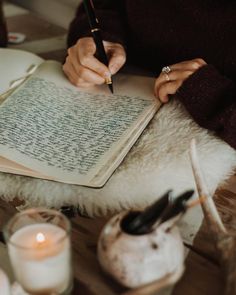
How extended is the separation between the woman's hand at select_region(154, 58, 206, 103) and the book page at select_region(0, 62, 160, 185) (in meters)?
0.02

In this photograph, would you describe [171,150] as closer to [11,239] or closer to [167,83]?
[167,83]

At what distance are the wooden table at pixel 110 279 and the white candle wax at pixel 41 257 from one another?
0.04 m

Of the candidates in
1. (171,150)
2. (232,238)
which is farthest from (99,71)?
(232,238)

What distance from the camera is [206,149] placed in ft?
2.64

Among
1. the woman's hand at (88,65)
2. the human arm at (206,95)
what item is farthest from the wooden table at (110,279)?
the woman's hand at (88,65)

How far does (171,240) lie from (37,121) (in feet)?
1.34

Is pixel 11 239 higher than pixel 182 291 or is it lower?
higher

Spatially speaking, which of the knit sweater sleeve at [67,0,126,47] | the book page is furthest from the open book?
the knit sweater sleeve at [67,0,126,47]

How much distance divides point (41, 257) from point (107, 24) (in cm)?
73

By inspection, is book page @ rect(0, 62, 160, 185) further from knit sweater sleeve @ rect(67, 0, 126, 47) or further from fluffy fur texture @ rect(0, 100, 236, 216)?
knit sweater sleeve @ rect(67, 0, 126, 47)

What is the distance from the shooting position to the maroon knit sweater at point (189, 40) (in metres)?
0.87

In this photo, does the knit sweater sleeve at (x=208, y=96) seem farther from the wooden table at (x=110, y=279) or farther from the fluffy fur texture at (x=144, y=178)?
the wooden table at (x=110, y=279)

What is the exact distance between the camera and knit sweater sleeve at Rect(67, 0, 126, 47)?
111 cm

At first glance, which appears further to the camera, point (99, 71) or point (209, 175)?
point (99, 71)
